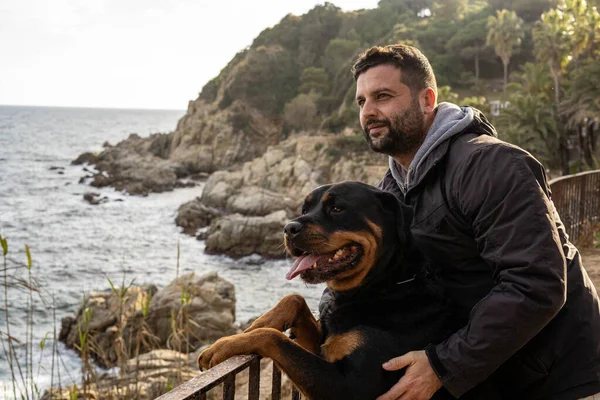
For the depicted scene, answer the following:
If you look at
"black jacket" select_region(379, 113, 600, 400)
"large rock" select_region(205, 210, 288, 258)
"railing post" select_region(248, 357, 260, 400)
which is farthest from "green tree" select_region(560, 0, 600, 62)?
"railing post" select_region(248, 357, 260, 400)

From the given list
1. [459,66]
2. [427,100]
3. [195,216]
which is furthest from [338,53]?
[427,100]

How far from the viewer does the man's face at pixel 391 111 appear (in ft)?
10.6

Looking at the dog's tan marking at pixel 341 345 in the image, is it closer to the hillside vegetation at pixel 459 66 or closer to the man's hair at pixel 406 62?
the man's hair at pixel 406 62

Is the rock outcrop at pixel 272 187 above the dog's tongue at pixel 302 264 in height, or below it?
below

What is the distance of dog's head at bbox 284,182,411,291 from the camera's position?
9.27ft

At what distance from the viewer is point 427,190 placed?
3.00 metres

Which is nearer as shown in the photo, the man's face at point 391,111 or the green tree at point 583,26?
the man's face at point 391,111

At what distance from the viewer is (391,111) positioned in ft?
10.6

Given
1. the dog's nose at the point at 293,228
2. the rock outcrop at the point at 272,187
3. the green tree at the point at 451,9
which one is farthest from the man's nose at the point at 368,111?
the green tree at the point at 451,9

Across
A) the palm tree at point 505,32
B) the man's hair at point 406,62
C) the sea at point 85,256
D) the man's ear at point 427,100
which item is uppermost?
the palm tree at point 505,32

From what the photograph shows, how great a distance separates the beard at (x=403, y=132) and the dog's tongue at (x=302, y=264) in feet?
2.66

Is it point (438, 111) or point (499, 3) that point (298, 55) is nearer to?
point (499, 3)

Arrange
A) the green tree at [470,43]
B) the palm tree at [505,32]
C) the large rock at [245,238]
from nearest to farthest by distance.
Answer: the large rock at [245,238], the palm tree at [505,32], the green tree at [470,43]

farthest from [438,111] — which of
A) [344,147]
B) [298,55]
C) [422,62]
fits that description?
[298,55]
